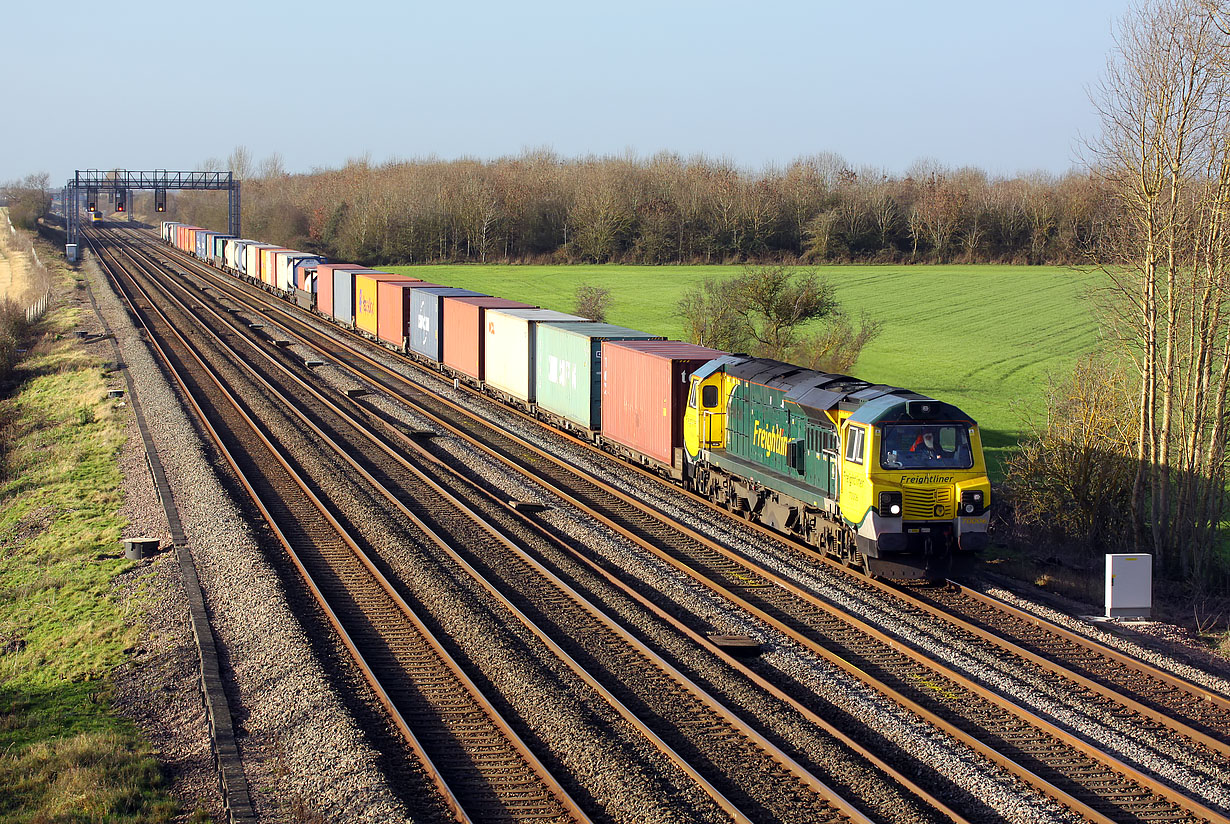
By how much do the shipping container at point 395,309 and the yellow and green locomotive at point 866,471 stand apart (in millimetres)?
27459

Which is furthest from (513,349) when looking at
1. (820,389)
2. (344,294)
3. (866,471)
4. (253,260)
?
(253,260)

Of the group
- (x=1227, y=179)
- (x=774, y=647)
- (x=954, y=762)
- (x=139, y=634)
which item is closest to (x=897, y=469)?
(x=774, y=647)

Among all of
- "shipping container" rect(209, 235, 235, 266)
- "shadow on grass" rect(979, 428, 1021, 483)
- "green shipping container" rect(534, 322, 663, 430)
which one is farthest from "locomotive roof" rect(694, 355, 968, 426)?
"shipping container" rect(209, 235, 235, 266)

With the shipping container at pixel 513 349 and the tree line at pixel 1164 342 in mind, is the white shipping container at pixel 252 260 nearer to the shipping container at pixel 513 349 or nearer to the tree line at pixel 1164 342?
the shipping container at pixel 513 349

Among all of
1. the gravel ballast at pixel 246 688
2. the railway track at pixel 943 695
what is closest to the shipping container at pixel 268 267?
the gravel ballast at pixel 246 688

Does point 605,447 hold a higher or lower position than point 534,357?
lower

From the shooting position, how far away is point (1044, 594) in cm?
1980

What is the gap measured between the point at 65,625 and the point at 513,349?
61.6ft

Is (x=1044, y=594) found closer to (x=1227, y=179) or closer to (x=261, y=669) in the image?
(x=1227, y=179)

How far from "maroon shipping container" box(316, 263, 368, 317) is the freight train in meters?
23.0

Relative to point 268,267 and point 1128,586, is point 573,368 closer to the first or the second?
point 1128,586

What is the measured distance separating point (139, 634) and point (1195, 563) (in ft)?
62.4

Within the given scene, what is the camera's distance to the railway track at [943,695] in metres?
11.6

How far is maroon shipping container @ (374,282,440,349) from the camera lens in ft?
155
